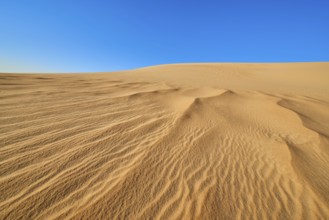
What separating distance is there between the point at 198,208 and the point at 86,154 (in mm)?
1336

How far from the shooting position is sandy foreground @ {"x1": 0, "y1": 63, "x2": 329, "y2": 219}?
5.01 feet

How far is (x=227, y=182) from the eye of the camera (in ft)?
6.33

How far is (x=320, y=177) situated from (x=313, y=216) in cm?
75

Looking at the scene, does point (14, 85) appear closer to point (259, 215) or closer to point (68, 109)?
point (68, 109)

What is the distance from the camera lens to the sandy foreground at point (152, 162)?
1526mm


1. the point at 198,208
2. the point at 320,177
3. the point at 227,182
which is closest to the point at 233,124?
the point at 320,177

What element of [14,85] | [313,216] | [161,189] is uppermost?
[14,85]

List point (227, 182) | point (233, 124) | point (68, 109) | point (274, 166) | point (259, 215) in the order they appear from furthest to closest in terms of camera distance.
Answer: point (233, 124) → point (68, 109) → point (274, 166) → point (227, 182) → point (259, 215)

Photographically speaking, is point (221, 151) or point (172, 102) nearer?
point (221, 151)

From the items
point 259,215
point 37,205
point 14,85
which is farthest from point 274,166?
point 14,85

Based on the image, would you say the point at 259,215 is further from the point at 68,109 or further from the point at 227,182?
the point at 68,109

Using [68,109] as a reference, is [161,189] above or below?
below

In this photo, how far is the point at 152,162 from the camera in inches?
82.7

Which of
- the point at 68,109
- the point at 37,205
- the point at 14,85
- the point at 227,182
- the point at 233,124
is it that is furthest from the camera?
the point at 14,85
